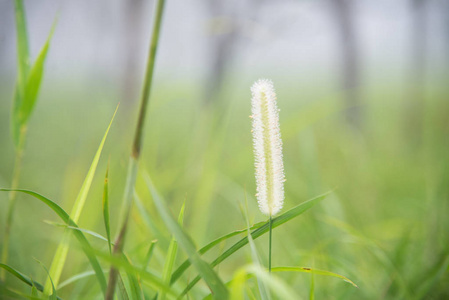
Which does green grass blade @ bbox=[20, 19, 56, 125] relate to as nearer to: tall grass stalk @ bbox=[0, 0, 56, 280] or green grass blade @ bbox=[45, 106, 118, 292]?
tall grass stalk @ bbox=[0, 0, 56, 280]

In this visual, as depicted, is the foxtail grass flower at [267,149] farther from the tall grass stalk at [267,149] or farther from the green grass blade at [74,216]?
the green grass blade at [74,216]

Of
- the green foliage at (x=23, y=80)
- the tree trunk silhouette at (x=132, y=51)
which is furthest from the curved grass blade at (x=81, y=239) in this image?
the tree trunk silhouette at (x=132, y=51)

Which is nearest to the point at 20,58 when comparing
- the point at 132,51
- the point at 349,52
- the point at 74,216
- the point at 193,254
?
the point at 74,216

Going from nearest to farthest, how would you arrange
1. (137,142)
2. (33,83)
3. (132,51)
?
(137,142), (33,83), (132,51)

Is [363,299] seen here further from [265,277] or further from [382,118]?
[382,118]

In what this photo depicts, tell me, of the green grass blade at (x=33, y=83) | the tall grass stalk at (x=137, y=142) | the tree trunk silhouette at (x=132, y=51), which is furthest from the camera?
the tree trunk silhouette at (x=132, y=51)

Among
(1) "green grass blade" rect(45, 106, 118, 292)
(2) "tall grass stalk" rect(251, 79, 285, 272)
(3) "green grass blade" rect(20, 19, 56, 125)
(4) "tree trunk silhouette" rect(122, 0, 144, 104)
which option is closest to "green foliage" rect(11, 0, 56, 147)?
(3) "green grass blade" rect(20, 19, 56, 125)

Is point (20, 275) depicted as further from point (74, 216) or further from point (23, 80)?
point (23, 80)

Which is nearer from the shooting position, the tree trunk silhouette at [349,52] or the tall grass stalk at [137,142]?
the tall grass stalk at [137,142]
